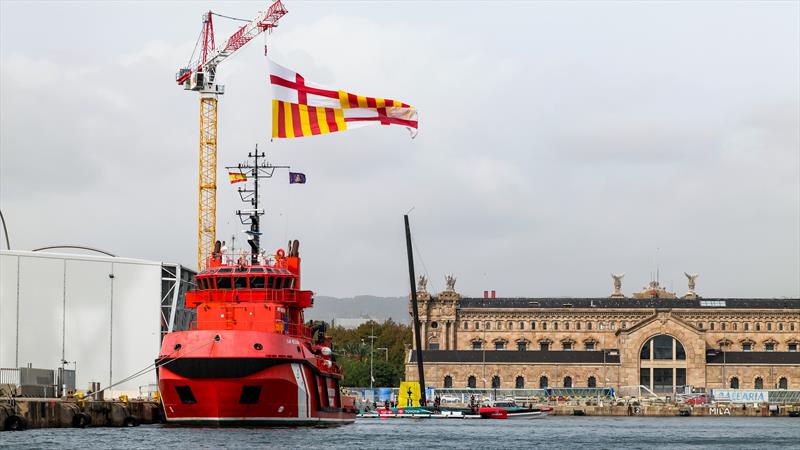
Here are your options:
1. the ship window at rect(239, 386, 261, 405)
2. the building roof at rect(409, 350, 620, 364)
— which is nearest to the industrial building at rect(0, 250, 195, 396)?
the ship window at rect(239, 386, 261, 405)

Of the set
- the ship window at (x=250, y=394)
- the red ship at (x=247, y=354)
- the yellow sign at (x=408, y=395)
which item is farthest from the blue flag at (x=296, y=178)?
the yellow sign at (x=408, y=395)

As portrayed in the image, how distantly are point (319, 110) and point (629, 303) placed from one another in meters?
125

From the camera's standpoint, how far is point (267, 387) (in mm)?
64875

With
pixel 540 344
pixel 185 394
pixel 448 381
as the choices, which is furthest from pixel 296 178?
pixel 540 344

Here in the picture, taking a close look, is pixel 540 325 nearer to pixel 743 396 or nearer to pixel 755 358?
pixel 755 358

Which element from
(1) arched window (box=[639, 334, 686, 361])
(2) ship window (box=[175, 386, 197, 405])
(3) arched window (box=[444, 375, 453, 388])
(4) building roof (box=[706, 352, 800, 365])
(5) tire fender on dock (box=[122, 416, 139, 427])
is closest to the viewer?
(2) ship window (box=[175, 386, 197, 405])

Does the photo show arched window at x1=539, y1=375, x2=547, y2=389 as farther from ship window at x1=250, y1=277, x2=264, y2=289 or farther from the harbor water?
ship window at x1=250, y1=277, x2=264, y2=289

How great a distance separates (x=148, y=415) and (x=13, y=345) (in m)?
17.1

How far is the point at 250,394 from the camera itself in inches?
2544

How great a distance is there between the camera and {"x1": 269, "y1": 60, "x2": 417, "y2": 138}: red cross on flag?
59125 millimetres

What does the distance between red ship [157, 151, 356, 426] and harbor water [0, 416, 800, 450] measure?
3.32 feet

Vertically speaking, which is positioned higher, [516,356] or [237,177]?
[237,177]

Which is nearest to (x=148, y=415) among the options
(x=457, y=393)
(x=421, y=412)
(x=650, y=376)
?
(x=421, y=412)

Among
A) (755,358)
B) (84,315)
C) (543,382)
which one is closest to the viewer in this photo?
(84,315)
